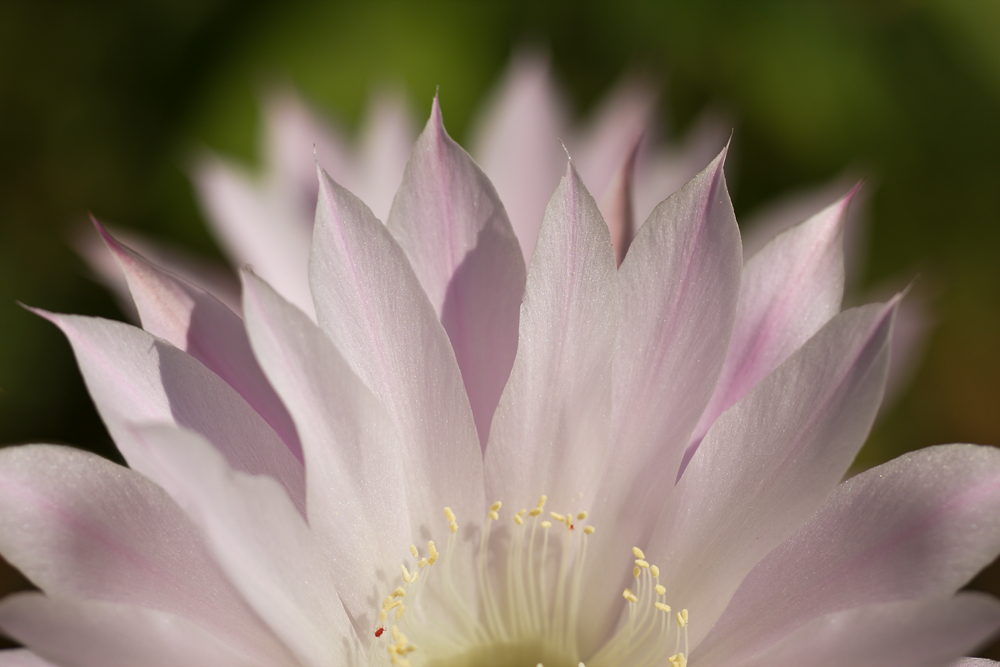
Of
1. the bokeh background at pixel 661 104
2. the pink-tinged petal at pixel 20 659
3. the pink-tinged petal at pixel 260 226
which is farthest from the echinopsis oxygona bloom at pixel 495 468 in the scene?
the bokeh background at pixel 661 104

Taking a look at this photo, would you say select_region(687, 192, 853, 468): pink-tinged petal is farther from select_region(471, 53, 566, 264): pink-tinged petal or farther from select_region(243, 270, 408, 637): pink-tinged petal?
select_region(471, 53, 566, 264): pink-tinged petal

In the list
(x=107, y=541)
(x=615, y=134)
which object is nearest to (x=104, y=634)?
(x=107, y=541)

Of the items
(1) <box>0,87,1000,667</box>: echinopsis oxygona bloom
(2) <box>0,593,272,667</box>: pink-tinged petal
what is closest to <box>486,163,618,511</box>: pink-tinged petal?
(1) <box>0,87,1000,667</box>: echinopsis oxygona bloom

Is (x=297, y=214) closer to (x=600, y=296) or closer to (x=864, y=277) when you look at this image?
(x=600, y=296)

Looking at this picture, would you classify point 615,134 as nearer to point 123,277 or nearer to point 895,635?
point 123,277

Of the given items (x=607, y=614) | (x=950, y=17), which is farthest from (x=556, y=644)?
(x=950, y=17)

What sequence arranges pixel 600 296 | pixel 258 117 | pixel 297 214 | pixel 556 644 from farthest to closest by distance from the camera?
pixel 258 117, pixel 297 214, pixel 556 644, pixel 600 296
